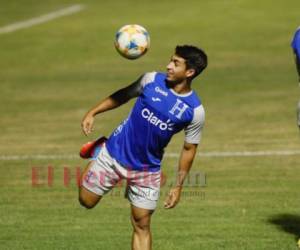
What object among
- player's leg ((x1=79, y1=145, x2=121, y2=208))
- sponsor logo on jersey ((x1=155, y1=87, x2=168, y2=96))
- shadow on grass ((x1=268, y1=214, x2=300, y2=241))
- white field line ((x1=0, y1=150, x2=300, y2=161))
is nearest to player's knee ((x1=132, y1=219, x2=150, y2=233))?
player's leg ((x1=79, y1=145, x2=121, y2=208))

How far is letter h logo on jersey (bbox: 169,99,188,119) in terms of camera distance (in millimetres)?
11375

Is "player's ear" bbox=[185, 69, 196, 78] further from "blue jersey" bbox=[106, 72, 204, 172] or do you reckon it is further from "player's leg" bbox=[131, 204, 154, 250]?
"player's leg" bbox=[131, 204, 154, 250]

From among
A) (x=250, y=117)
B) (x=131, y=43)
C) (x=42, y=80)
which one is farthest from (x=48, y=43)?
(x=131, y=43)

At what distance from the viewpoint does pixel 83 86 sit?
2792cm

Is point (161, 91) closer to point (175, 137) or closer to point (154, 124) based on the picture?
point (154, 124)

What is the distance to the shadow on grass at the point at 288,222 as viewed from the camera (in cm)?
1400

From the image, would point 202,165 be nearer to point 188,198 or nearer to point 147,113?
point 188,198

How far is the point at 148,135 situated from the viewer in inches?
452

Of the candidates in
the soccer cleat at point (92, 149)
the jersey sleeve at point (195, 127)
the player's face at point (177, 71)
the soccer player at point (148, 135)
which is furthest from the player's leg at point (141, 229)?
the player's face at point (177, 71)

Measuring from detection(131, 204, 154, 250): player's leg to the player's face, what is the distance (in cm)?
144

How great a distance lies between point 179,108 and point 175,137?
31.2 ft

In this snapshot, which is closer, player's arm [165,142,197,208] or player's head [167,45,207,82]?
player's head [167,45,207,82]

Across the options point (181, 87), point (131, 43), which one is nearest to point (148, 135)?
point (181, 87)

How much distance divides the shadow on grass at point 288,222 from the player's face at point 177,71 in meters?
A: 3.31
